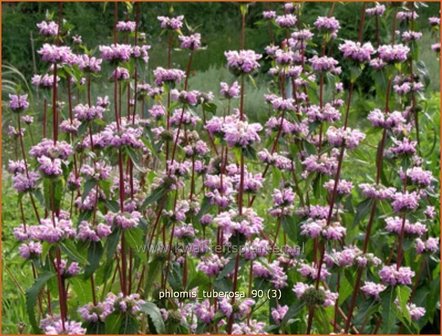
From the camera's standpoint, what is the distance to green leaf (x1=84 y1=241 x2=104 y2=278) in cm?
179

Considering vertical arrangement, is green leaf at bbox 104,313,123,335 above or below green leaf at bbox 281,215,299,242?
below

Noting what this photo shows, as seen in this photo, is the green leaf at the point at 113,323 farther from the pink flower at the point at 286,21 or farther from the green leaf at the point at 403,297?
the pink flower at the point at 286,21

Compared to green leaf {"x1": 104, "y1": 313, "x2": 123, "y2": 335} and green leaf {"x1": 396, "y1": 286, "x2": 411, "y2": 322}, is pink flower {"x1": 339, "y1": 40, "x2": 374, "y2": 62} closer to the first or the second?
green leaf {"x1": 396, "y1": 286, "x2": 411, "y2": 322}

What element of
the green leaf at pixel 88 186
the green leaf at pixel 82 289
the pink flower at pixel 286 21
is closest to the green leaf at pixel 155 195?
the green leaf at pixel 88 186

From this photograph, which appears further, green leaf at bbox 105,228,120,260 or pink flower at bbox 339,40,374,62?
pink flower at bbox 339,40,374,62

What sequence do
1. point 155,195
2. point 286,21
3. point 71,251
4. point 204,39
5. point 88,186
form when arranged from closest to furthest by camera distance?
point 71,251 < point 88,186 < point 155,195 < point 286,21 < point 204,39

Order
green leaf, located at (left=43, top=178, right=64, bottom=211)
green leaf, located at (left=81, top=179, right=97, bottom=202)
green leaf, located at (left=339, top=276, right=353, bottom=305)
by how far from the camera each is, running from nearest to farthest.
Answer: green leaf, located at (left=43, top=178, right=64, bottom=211), green leaf, located at (left=81, top=179, right=97, bottom=202), green leaf, located at (left=339, top=276, right=353, bottom=305)

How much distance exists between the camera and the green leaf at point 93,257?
179 centimetres

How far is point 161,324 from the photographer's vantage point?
1.72m

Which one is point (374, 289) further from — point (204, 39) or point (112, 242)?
point (204, 39)

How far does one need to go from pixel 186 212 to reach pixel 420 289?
35.3 inches

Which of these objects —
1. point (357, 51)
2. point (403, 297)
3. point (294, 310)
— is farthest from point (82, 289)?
point (357, 51)

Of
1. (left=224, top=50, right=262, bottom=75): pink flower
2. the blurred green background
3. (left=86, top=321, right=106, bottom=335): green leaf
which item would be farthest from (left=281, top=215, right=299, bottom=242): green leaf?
the blurred green background

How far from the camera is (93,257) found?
5.98ft
